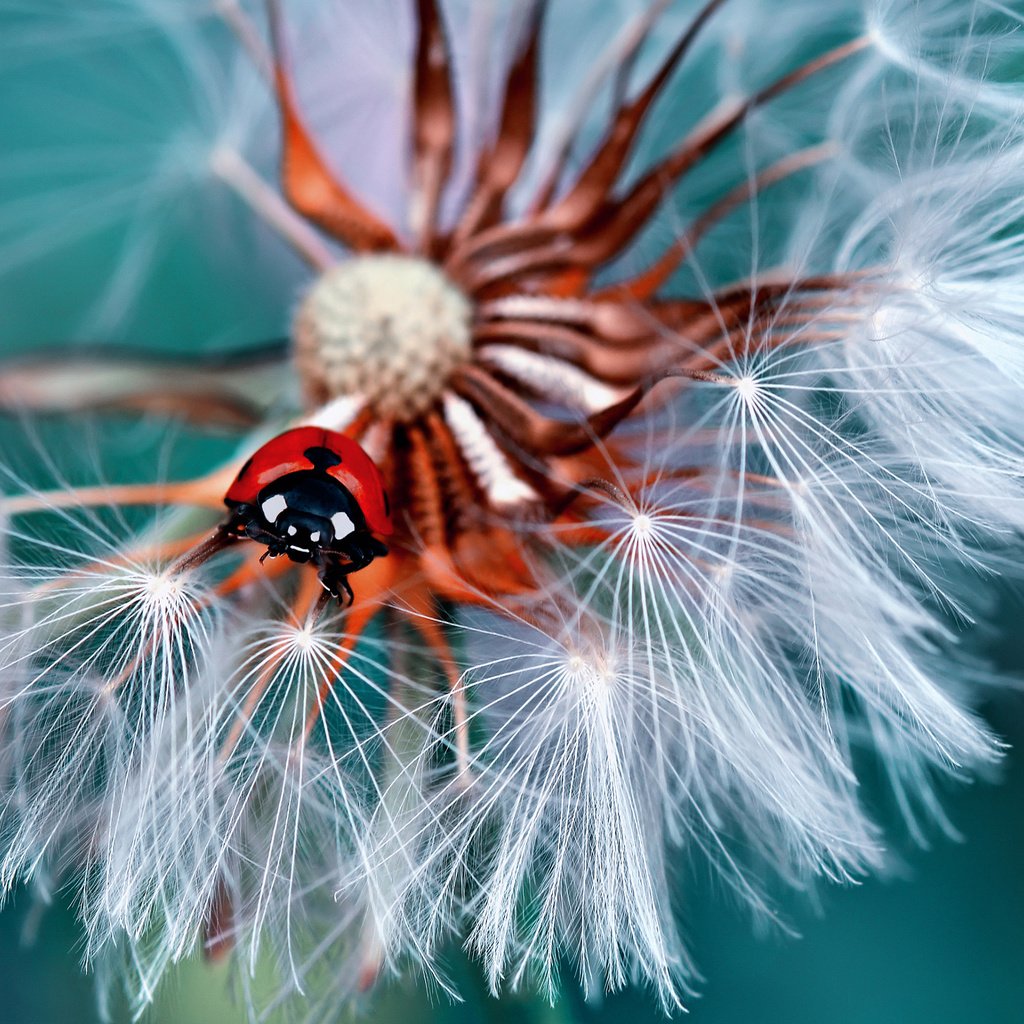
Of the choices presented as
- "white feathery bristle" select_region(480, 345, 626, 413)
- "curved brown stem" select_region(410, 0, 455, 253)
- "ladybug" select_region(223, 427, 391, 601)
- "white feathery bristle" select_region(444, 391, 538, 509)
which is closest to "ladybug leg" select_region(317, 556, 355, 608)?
"ladybug" select_region(223, 427, 391, 601)

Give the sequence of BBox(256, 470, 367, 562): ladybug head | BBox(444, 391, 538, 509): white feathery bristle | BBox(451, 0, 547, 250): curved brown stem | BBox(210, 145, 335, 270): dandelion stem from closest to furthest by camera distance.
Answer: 1. BBox(256, 470, 367, 562): ladybug head
2. BBox(444, 391, 538, 509): white feathery bristle
3. BBox(451, 0, 547, 250): curved brown stem
4. BBox(210, 145, 335, 270): dandelion stem

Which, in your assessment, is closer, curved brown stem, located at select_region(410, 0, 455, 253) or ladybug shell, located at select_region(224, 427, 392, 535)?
ladybug shell, located at select_region(224, 427, 392, 535)

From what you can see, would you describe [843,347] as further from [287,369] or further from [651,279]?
[287,369]

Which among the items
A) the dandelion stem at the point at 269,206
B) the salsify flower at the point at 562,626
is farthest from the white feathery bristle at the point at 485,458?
the dandelion stem at the point at 269,206

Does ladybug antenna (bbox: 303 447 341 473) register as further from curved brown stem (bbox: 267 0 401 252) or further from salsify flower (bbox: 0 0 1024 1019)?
curved brown stem (bbox: 267 0 401 252)

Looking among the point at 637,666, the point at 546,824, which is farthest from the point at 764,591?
the point at 546,824

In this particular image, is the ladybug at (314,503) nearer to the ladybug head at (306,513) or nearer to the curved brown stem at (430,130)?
the ladybug head at (306,513)

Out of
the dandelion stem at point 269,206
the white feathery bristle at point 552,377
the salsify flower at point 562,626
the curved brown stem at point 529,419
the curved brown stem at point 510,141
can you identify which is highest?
the dandelion stem at point 269,206
